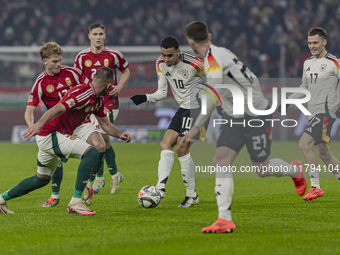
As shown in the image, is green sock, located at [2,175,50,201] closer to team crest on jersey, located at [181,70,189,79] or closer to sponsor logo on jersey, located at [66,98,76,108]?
sponsor logo on jersey, located at [66,98,76,108]

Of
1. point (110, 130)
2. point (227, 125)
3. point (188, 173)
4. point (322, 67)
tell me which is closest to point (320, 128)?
point (322, 67)

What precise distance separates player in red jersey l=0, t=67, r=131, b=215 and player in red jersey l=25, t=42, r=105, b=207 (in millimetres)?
403

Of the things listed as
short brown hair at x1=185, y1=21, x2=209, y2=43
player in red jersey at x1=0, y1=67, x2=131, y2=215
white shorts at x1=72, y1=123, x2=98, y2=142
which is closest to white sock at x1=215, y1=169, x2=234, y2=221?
short brown hair at x1=185, y1=21, x2=209, y2=43

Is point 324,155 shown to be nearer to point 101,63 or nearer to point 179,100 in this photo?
point 179,100

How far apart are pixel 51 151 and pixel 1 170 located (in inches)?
231

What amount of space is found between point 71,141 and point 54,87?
96 cm

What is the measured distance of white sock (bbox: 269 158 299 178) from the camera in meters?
5.20

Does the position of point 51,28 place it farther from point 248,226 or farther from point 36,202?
point 248,226

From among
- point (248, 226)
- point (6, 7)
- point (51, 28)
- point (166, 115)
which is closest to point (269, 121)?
point (248, 226)

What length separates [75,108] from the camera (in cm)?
563

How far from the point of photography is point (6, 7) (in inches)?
966

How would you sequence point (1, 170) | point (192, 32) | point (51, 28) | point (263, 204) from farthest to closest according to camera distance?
point (51, 28)
point (1, 170)
point (263, 204)
point (192, 32)

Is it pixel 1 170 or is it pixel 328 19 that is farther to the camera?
pixel 328 19

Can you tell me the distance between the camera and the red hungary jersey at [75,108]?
18.1 feet
